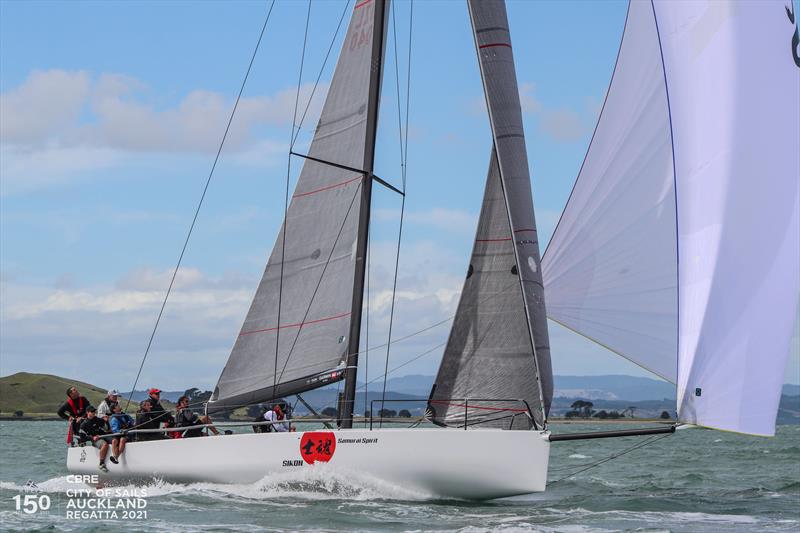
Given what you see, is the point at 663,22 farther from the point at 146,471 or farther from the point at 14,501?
the point at 14,501

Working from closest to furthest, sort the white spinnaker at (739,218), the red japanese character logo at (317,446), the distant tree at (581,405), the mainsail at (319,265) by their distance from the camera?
the white spinnaker at (739,218)
the red japanese character logo at (317,446)
the mainsail at (319,265)
the distant tree at (581,405)

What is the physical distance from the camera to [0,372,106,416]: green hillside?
5522 inches

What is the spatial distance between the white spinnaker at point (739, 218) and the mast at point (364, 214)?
6.04 meters

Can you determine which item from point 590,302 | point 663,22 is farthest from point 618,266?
point 663,22

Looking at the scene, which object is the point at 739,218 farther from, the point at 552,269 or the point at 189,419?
the point at 189,419

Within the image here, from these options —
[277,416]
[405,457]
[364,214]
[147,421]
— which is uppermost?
[364,214]

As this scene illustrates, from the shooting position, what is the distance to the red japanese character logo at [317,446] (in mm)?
17141

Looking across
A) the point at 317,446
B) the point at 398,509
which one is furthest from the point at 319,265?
the point at 398,509

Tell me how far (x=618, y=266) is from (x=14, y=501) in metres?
11.1

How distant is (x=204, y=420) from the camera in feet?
65.1

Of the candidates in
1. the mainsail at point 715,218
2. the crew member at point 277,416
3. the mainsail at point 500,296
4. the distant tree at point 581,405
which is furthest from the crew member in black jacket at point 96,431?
the distant tree at point 581,405

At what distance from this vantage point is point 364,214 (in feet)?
63.4

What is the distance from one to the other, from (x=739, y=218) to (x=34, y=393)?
146m

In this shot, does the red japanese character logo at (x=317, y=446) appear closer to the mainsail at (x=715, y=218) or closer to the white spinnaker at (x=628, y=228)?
the white spinnaker at (x=628, y=228)
